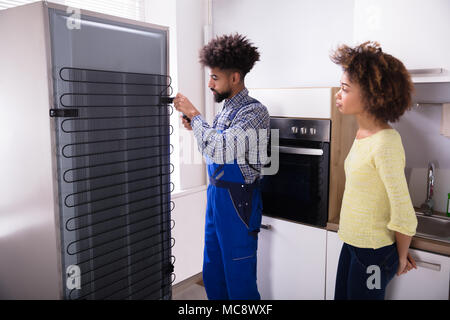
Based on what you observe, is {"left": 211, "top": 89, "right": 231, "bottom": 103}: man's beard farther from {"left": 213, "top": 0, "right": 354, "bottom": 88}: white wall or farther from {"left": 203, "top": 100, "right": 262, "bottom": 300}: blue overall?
{"left": 213, "top": 0, "right": 354, "bottom": 88}: white wall

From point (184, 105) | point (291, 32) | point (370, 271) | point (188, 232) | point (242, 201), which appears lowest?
point (188, 232)

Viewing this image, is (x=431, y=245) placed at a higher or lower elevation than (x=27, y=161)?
lower

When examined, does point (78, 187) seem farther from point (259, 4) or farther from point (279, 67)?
point (259, 4)

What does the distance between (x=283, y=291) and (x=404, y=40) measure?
1354 mm

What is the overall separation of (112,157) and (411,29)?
52.0 inches

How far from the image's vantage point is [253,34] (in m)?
2.63

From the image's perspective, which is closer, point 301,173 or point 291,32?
point 301,173

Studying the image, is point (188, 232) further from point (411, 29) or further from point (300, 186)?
point (411, 29)

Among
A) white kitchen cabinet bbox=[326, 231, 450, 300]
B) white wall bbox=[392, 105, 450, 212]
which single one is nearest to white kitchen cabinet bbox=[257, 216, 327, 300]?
white kitchen cabinet bbox=[326, 231, 450, 300]

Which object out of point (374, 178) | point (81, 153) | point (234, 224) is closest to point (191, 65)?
point (234, 224)

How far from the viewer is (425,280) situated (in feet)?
5.47

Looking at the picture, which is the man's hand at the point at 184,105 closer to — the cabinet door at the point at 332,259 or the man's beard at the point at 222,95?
the man's beard at the point at 222,95

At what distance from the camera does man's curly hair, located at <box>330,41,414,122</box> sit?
4.69ft

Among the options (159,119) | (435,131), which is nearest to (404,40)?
(435,131)
